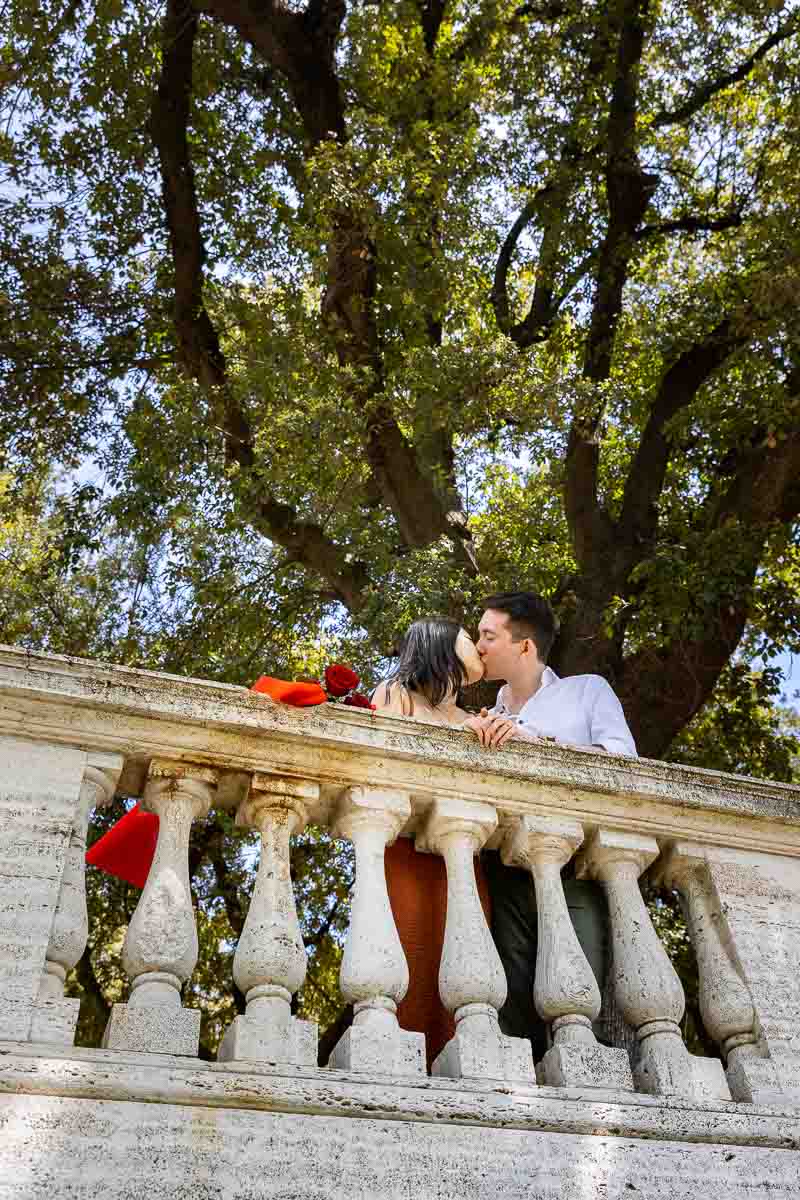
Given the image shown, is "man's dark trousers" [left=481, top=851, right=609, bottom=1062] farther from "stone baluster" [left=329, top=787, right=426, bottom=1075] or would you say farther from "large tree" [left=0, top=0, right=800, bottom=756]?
"large tree" [left=0, top=0, right=800, bottom=756]

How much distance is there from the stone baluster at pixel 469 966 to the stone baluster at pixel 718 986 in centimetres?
70

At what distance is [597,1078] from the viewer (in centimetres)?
314

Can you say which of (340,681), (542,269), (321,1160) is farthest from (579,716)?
(542,269)

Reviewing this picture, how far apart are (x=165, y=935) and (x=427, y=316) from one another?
739 centimetres

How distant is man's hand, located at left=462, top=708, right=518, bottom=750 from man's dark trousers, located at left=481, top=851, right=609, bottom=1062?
43 cm

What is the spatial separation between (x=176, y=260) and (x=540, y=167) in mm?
3625

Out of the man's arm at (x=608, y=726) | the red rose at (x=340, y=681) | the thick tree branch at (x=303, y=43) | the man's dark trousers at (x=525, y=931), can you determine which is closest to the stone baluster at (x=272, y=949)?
the red rose at (x=340, y=681)

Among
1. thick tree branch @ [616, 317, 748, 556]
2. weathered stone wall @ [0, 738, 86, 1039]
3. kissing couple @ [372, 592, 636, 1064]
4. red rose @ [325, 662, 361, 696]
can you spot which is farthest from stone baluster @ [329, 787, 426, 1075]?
thick tree branch @ [616, 317, 748, 556]

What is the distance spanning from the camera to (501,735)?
12.4ft

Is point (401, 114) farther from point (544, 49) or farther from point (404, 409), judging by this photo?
point (404, 409)

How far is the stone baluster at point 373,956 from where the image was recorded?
2969 mm

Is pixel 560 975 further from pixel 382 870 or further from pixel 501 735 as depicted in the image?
pixel 501 735

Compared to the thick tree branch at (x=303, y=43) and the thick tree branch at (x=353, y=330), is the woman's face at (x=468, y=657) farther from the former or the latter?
the thick tree branch at (x=303, y=43)

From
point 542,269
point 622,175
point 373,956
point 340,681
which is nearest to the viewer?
point 373,956
